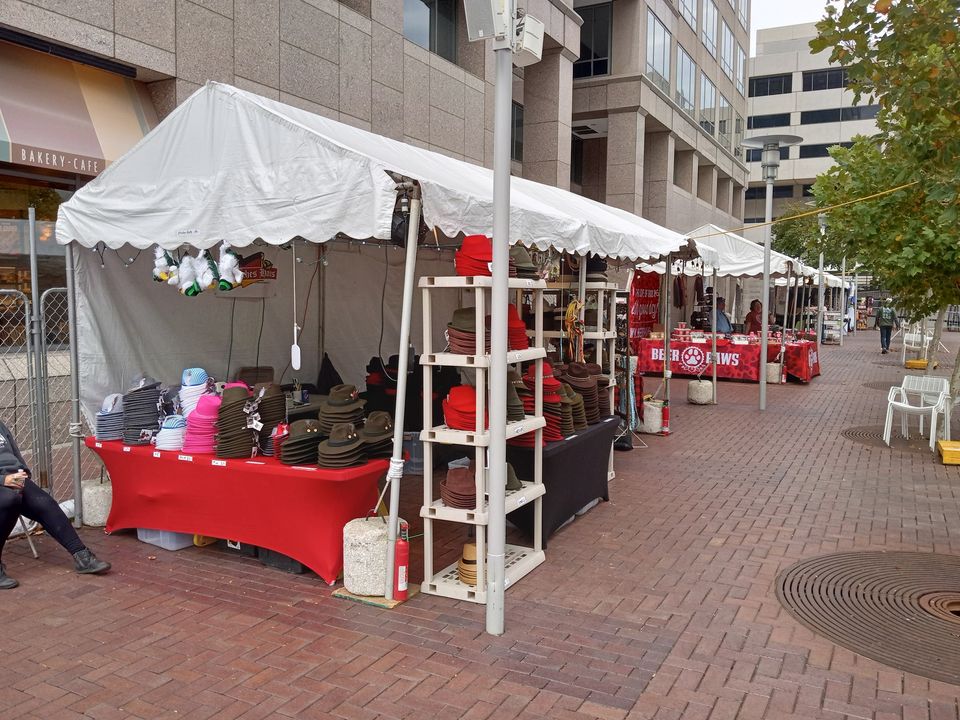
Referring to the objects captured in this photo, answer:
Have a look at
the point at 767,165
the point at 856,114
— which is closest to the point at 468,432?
the point at 767,165

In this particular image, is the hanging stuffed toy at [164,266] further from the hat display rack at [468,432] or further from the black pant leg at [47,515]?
the hat display rack at [468,432]

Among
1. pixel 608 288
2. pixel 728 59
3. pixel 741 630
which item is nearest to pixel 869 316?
pixel 728 59

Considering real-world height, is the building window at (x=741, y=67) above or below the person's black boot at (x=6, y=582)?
above

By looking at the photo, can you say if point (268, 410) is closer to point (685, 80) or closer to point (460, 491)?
point (460, 491)

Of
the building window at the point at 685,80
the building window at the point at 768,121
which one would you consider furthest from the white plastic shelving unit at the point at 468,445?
the building window at the point at 768,121

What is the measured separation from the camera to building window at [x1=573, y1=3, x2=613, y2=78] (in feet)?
80.3

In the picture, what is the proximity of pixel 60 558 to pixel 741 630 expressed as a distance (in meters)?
4.76

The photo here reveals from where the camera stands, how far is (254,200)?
17.3 ft

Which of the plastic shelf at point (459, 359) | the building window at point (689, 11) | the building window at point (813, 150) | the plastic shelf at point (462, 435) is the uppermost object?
the building window at point (813, 150)

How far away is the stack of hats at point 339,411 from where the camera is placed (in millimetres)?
5496

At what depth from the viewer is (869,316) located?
5000 centimetres

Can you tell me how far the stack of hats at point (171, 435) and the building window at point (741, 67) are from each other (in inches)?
1583

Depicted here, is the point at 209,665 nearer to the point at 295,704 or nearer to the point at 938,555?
the point at 295,704

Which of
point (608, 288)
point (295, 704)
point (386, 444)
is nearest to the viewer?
point (295, 704)
